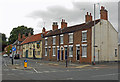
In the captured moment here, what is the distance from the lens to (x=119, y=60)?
35.0m

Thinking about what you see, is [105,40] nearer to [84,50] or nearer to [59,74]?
[84,50]

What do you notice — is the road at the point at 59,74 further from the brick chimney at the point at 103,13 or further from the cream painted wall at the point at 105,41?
the brick chimney at the point at 103,13

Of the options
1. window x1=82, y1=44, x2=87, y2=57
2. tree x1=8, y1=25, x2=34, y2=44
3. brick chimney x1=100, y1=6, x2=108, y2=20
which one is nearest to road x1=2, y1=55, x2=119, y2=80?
window x1=82, y1=44, x2=87, y2=57

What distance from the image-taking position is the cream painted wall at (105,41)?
30688mm

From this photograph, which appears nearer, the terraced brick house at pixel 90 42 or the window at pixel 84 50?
the terraced brick house at pixel 90 42

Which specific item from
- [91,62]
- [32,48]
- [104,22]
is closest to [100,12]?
[104,22]

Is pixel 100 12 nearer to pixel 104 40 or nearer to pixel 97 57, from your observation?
pixel 104 40

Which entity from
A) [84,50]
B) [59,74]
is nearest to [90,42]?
[84,50]

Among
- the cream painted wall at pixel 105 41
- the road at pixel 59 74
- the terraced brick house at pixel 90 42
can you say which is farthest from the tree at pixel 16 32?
the road at pixel 59 74

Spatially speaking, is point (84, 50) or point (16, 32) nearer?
point (84, 50)

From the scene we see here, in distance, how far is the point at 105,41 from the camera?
32.1 metres

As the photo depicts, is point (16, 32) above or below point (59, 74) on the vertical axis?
above

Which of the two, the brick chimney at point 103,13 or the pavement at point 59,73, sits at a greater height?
the brick chimney at point 103,13

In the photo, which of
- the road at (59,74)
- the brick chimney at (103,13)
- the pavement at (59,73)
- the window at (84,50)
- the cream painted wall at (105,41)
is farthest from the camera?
the brick chimney at (103,13)
